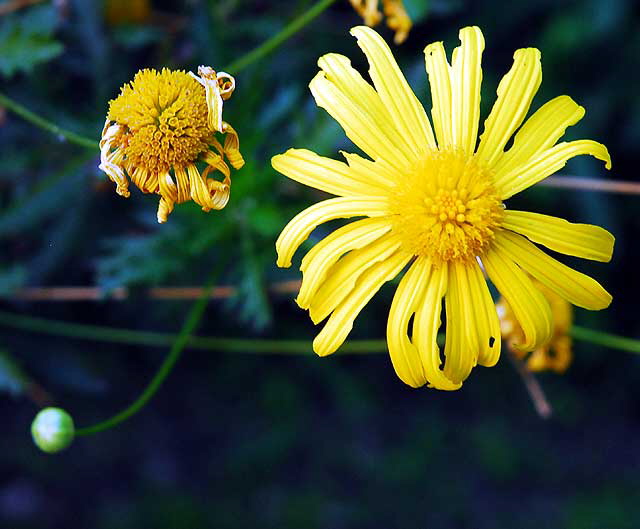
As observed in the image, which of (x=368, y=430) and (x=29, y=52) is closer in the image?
(x=29, y=52)

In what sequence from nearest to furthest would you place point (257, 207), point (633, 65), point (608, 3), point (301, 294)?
point (301, 294) → point (257, 207) → point (608, 3) → point (633, 65)

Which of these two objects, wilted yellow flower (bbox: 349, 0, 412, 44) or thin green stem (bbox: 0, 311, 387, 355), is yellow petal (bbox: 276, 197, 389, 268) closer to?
wilted yellow flower (bbox: 349, 0, 412, 44)

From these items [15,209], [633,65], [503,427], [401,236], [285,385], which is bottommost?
[401,236]

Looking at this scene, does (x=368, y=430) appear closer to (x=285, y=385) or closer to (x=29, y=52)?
(x=285, y=385)

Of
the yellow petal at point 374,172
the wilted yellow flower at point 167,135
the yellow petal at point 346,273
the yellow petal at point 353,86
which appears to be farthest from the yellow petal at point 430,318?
the wilted yellow flower at point 167,135

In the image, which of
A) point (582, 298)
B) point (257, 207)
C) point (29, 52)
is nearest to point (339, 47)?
point (257, 207)

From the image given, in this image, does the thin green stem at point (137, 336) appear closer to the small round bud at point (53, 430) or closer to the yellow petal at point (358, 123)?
the small round bud at point (53, 430)

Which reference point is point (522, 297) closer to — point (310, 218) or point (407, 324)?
point (407, 324)
